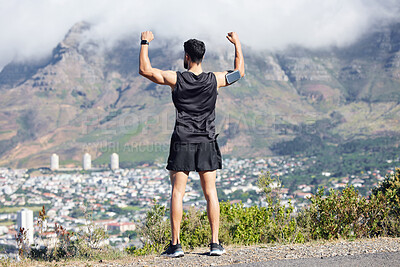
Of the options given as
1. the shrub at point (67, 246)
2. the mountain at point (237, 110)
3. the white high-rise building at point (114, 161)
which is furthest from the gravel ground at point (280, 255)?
the mountain at point (237, 110)

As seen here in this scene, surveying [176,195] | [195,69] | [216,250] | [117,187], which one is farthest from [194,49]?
[117,187]

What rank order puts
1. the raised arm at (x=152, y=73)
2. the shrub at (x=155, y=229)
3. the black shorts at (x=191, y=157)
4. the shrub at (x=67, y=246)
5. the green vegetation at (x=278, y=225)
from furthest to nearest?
1. the shrub at (x=155, y=229)
2. the green vegetation at (x=278, y=225)
3. the shrub at (x=67, y=246)
4. the black shorts at (x=191, y=157)
5. the raised arm at (x=152, y=73)

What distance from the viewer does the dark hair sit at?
16.2 feet

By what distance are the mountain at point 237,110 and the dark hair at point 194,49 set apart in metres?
107

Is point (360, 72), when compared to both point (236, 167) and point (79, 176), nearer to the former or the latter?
point (236, 167)

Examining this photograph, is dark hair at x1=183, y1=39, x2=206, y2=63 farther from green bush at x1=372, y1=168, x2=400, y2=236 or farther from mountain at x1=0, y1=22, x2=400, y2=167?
mountain at x1=0, y1=22, x2=400, y2=167

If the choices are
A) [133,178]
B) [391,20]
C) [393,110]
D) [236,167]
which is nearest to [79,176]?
[133,178]

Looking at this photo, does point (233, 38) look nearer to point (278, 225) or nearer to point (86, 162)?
point (278, 225)

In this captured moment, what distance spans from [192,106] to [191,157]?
0.49 meters

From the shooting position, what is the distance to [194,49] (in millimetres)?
Result: 4930

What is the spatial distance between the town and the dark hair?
38.7m

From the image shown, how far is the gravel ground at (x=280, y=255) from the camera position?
15.1ft

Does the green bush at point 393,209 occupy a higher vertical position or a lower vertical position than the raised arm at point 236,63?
lower

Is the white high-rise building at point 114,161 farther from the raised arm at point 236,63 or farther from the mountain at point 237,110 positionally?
the raised arm at point 236,63
